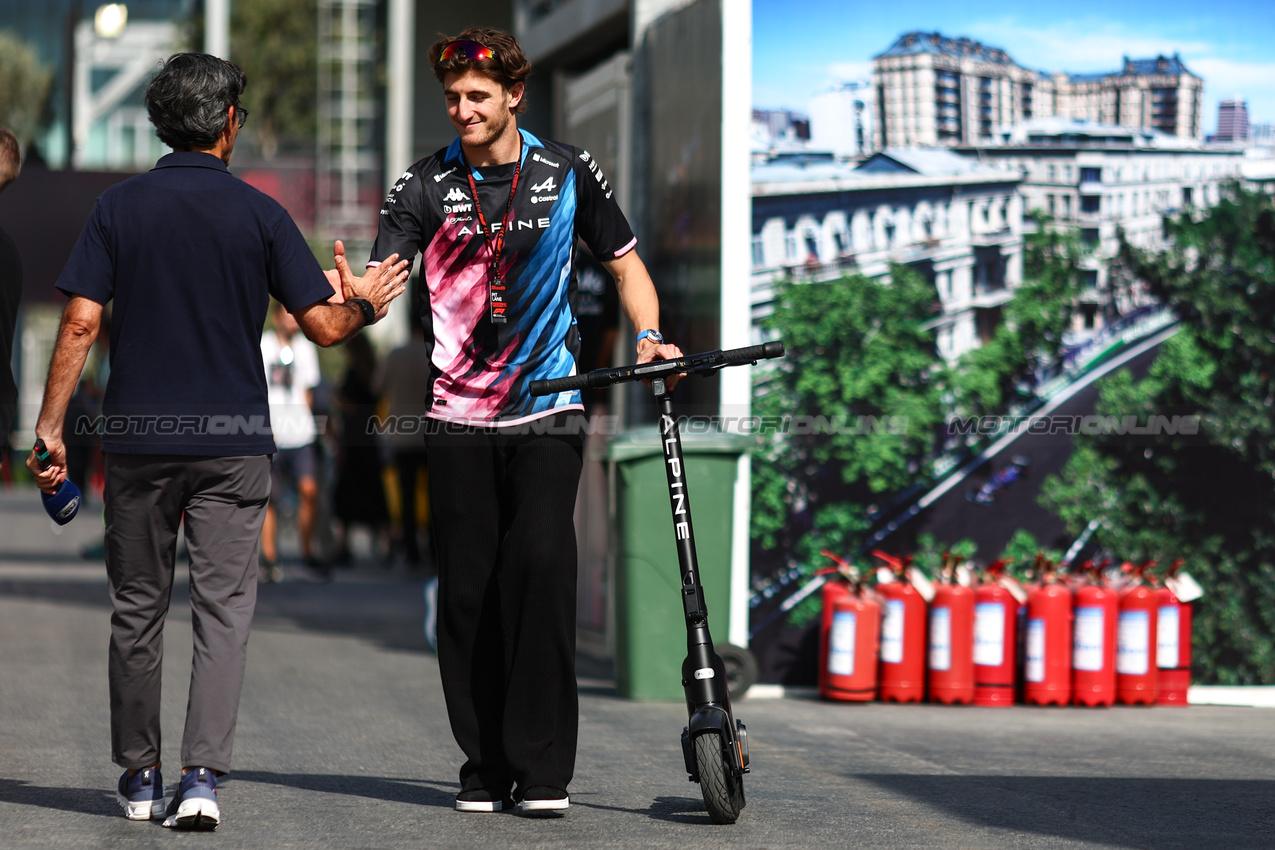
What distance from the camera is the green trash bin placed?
6891mm

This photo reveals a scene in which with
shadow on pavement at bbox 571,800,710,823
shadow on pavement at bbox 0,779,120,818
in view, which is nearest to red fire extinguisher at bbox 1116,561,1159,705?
shadow on pavement at bbox 571,800,710,823

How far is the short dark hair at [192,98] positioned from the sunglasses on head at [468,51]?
0.56 metres

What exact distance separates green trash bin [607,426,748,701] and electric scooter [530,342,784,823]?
243cm

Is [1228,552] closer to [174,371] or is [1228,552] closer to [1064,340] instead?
[1064,340]

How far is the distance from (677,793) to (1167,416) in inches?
139

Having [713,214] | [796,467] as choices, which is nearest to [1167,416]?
[796,467]

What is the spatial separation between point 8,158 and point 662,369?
209cm

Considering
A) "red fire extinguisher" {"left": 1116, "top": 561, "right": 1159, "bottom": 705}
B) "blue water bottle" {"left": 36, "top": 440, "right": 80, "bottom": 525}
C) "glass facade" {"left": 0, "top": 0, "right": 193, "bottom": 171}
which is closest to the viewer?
"blue water bottle" {"left": 36, "top": 440, "right": 80, "bottom": 525}

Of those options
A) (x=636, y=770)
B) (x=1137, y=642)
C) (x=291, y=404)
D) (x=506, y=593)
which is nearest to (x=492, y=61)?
(x=506, y=593)

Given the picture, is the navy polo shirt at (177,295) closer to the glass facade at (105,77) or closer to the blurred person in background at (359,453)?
the blurred person in background at (359,453)

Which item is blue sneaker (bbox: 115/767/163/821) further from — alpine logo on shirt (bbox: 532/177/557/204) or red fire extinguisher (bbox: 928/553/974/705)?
red fire extinguisher (bbox: 928/553/974/705)

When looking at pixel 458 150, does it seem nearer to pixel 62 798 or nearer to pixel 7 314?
pixel 7 314

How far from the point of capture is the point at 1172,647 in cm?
717

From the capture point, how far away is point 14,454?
3078cm
